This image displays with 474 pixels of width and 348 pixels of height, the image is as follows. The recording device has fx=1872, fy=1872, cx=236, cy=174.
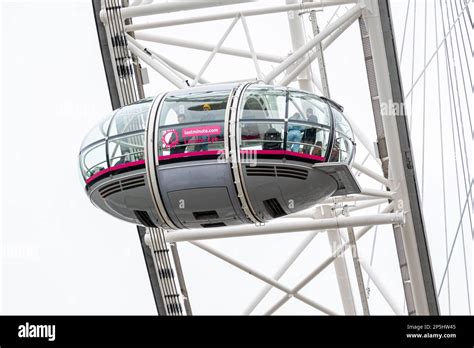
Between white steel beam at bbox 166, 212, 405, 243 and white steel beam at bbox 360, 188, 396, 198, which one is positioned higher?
white steel beam at bbox 360, 188, 396, 198

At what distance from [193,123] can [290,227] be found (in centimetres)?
587

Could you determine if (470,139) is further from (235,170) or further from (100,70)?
(100,70)

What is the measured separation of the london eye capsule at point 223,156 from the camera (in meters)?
29.2

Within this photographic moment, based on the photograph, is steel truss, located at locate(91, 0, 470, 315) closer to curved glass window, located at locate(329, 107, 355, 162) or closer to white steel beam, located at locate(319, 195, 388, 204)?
white steel beam, located at locate(319, 195, 388, 204)

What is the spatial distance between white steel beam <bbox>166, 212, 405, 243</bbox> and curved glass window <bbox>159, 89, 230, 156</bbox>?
544 cm

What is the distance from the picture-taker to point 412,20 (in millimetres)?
38781

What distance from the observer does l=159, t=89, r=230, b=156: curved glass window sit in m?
29.3

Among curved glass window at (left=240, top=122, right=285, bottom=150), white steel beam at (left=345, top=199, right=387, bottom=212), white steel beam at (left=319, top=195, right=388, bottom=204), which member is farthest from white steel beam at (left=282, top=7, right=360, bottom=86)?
curved glass window at (left=240, top=122, right=285, bottom=150)

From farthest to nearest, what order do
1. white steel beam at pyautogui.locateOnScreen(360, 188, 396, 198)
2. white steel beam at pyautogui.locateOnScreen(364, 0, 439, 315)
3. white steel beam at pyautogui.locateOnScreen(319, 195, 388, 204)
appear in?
1. white steel beam at pyautogui.locateOnScreen(319, 195, 388, 204)
2. white steel beam at pyautogui.locateOnScreen(360, 188, 396, 198)
3. white steel beam at pyautogui.locateOnScreen(364, 0, 439, 315)

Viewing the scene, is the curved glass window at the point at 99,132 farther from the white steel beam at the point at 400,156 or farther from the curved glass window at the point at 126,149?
the white steel beam at the point at 400,156

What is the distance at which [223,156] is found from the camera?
2922 cm
